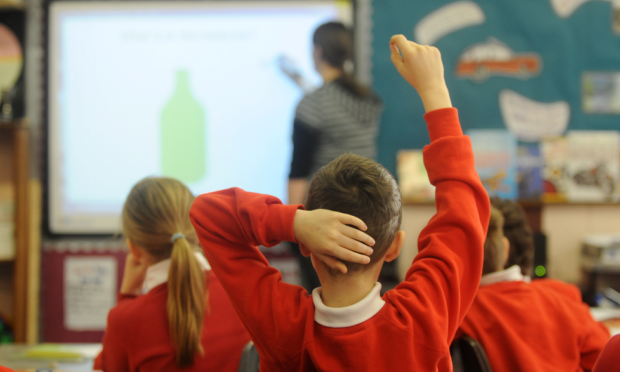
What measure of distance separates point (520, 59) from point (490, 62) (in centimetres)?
16

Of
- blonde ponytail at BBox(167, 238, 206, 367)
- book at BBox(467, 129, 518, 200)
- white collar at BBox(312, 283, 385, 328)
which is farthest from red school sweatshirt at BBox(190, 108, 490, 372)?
book at BBox(467, 129, 518, 200)

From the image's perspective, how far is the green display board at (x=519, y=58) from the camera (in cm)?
239

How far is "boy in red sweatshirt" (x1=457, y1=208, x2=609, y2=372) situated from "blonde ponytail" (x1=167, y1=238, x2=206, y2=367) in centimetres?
58

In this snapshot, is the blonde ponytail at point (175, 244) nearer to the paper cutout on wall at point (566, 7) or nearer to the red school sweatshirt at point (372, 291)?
the red school sweatshirt at point (372, 291)

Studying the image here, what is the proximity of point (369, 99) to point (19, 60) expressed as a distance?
1991 millimetres

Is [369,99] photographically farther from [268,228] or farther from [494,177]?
[268,228]

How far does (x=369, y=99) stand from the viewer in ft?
6.39

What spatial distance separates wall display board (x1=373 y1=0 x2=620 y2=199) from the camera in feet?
7.85

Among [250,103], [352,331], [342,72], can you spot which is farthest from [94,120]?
[352,331]

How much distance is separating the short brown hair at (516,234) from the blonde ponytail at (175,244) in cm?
81

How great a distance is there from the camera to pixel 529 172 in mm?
2387

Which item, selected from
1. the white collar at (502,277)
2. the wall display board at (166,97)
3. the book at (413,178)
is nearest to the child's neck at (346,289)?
the white collar at (502,277)

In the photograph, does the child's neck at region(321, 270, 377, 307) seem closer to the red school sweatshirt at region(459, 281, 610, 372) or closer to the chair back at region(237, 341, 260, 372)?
the chair back at region(237, 341, 260, 372)

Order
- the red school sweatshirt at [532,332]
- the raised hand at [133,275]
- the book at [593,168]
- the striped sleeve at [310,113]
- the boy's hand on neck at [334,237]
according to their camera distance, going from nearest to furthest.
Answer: the boy's hand on neck at [334,237], the red school sweatshirt at [532,332], the raised hand at [133,275], the striped sleeve at [310,113], the book at [593,168]
